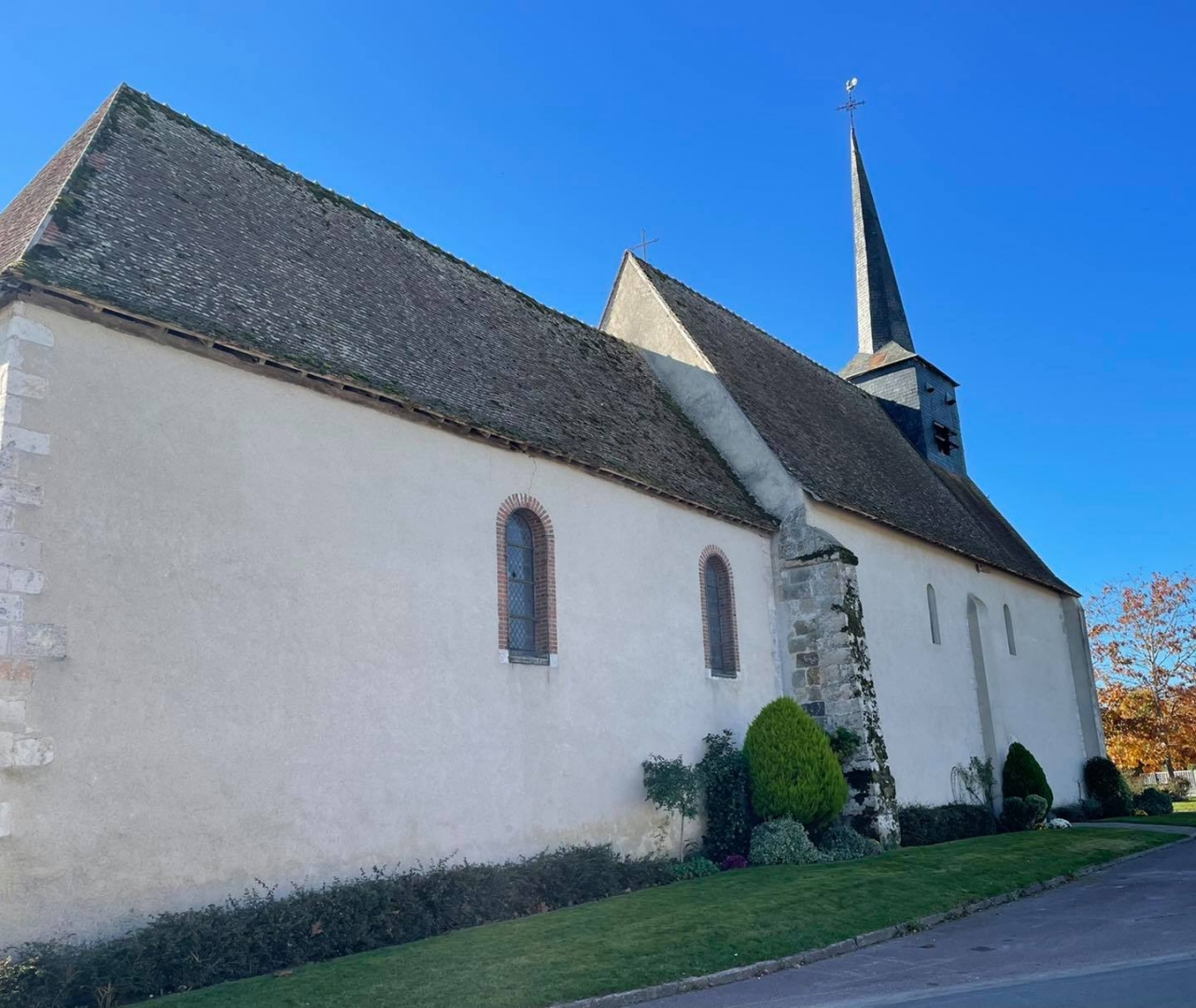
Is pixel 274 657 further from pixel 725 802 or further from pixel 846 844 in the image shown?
pixel 846 844

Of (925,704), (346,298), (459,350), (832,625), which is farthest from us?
(925,704)

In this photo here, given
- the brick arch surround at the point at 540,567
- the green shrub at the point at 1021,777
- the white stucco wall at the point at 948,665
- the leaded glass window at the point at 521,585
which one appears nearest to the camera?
the brick arch surround at the point at 540,567

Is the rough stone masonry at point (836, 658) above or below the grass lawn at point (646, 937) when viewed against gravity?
above

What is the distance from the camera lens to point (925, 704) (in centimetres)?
2191

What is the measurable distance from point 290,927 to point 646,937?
3.37 meters

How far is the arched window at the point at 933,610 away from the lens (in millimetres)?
23109

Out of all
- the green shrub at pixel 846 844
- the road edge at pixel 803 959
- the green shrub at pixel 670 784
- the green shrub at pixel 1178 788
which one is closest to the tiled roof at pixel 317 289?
the green shrub at pixel 670 784

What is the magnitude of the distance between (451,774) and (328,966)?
3208mm

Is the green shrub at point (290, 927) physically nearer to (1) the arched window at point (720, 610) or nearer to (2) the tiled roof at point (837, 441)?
(1) the arched window at point (720, 610)

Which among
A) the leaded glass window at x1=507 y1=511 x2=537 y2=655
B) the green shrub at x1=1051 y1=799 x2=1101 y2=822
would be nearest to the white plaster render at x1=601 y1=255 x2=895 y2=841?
the leaded glass window at x1=507 y1=511 x2=537 y2=655

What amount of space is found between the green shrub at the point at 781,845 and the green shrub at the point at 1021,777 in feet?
31.6

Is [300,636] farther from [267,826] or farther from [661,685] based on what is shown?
[661,685]

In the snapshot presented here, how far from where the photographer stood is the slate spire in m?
32.2

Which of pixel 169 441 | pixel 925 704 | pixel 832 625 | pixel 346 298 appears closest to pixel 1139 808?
pixel 925 704
